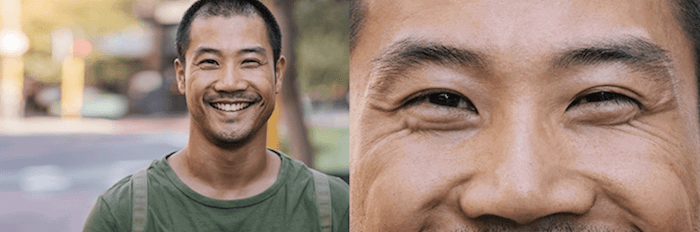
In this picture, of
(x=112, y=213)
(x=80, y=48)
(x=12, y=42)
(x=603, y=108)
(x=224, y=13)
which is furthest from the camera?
(x=80, y=48)

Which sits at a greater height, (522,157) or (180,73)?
(180,73)

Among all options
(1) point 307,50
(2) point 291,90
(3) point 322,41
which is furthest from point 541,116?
(1) point 307,50

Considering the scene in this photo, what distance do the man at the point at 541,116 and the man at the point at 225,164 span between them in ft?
2.20

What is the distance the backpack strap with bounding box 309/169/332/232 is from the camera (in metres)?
2.25

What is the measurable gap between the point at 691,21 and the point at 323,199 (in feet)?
4.44

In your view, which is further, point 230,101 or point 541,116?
point 230,101

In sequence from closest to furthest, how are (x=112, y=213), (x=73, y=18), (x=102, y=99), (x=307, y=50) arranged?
(x=112, y=213) < (x=307, y=50) < (x=73, y=18) < (x=102, y=99)

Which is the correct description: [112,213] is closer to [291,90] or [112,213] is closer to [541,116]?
[541,116]

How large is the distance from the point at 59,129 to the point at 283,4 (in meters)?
13.9

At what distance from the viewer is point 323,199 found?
2.33 meters

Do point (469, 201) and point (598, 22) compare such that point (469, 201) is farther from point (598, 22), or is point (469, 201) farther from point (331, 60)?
point (331, 60)

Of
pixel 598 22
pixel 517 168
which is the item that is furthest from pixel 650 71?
pixel 517 168

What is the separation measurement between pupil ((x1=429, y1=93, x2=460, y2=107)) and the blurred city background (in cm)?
428

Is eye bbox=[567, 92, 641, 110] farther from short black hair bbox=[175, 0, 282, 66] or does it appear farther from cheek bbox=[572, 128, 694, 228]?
short black hair bbox=[175, 0, 282, 66]
